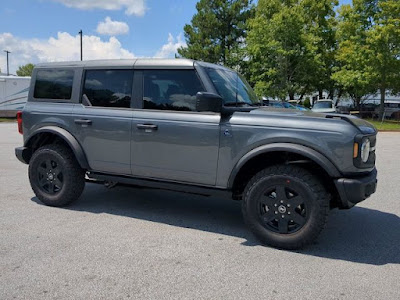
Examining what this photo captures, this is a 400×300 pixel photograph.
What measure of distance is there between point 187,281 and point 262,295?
0.63 meters

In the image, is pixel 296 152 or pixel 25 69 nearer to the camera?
pixel 296 152

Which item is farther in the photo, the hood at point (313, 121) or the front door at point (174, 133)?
the front door at point (174, 133)

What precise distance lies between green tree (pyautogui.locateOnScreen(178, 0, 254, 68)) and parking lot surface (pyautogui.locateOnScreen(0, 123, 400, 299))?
32.5 m

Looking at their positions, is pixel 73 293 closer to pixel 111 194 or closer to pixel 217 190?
pixel 217 190

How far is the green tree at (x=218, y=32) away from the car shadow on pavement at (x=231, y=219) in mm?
31930

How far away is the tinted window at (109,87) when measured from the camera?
493 centimetres

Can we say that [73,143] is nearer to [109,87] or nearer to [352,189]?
[109,87]

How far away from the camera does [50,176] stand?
5410mm

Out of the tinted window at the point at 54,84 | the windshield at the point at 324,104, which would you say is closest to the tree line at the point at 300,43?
the windshield at the point at 324,104

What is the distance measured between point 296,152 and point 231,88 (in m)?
1.32

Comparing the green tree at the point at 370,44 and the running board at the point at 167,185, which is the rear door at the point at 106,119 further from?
the green tree at the point at 370,44

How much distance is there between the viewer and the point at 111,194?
20.7 feet

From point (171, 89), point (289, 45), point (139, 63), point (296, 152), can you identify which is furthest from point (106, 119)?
point (289, 45)

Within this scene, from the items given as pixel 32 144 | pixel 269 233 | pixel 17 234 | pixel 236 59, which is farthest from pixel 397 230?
pixel 236 59
